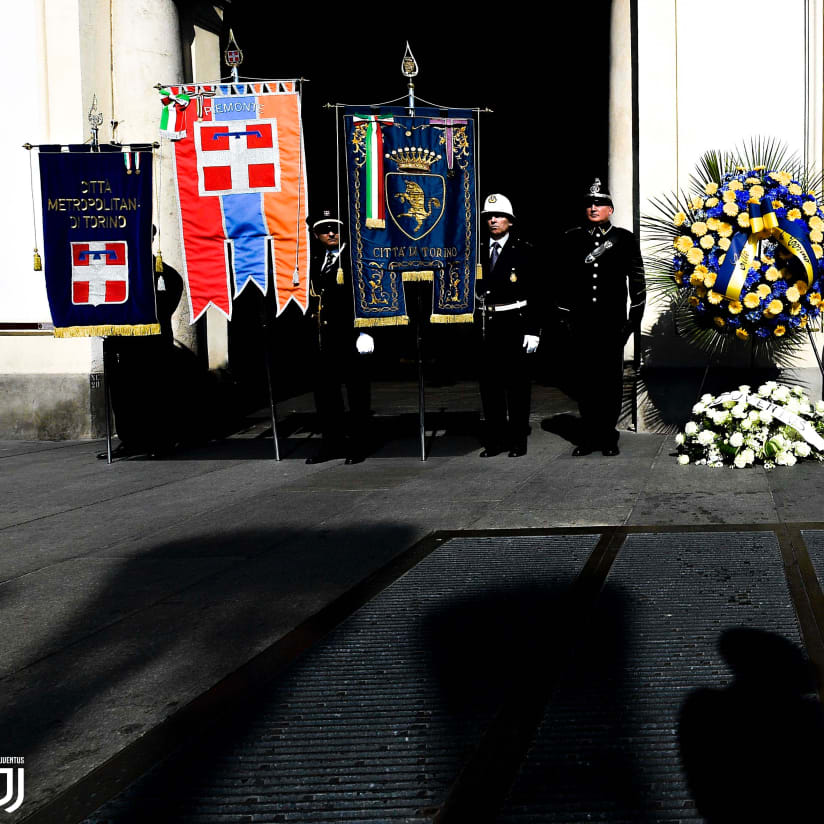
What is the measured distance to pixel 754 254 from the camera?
7410mm

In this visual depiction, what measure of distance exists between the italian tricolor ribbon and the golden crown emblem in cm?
11

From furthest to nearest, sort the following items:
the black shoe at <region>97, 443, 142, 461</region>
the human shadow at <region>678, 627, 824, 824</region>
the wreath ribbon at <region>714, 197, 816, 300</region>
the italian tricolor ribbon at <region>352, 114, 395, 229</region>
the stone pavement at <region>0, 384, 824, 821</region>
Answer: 1. the black shoe at <region>97, 443, 142, 461</region>
2. the italian tricolor ribbon at <region>352, 114, 395, 229</region>
3. the wreath ribbon at <region>714, 197, 816, 300</region>
4. the stone pavement at <region>0, 384, 824, 821</region>
5. the human shadow at <region>678, 627, 824, 824</region>

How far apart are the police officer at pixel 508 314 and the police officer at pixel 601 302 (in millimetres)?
335

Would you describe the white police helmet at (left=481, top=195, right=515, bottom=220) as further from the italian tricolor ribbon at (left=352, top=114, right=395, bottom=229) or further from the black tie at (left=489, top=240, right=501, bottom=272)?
the italian tricolor ribbon at (left=352, top=114, right=395, bottom=229)

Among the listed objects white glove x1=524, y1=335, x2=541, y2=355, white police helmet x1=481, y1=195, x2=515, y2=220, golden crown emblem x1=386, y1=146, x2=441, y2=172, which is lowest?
white glove x1=524, y1=335, x2=541, y2=355

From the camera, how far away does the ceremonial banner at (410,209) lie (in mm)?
7934

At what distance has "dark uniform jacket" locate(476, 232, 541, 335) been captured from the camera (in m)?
8.29

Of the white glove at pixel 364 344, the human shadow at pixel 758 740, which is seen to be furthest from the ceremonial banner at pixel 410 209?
the human shadow at pixel 758 740

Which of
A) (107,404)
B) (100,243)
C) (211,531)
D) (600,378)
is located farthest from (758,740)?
(100,243)

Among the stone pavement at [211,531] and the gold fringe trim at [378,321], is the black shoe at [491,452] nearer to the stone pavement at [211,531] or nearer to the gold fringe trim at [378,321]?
the stone pavement at [211,531]

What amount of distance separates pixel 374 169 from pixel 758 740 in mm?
5835

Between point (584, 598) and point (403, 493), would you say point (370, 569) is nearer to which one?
point (584, 598)

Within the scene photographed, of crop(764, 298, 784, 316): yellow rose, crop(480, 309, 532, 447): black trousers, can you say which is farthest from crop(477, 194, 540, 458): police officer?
crop(764, 298, 784, 316): yellow rose

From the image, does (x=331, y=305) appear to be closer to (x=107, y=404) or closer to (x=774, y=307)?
(x=107, y=404)
